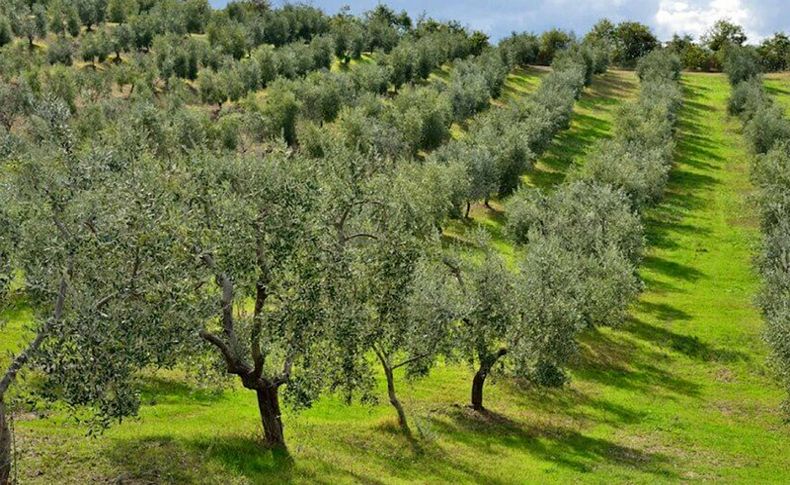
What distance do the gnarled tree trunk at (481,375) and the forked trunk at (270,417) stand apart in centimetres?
1432

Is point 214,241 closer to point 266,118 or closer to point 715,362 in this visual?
point 715,362

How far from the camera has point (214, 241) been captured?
25.8m

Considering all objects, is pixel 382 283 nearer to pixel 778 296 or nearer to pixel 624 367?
pixel 624 367

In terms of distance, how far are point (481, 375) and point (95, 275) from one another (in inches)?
1028

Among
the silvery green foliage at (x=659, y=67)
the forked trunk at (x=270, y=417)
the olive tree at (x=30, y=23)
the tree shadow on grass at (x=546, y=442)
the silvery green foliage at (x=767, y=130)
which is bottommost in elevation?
the tree shadow on grass at (x=546, y=442)

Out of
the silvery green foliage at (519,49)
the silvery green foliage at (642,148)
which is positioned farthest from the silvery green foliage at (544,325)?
the silvery green foliage at (519,49)

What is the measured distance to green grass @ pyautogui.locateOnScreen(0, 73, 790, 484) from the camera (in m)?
28.1

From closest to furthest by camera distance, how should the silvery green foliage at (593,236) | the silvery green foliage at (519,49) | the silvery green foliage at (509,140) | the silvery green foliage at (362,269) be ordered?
the silvery green foliage at (362,269) < the silvery green foliage at (593,236) < the silvery green foliage at (509,140) < the silvery green foliage at (519,49)

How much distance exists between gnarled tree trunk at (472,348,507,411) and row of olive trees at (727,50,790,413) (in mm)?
16408

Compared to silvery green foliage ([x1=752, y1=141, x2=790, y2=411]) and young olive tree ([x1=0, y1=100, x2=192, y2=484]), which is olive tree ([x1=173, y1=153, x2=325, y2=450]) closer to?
young olive tree ([x1=0, y1=100, x2=192, y2=484])

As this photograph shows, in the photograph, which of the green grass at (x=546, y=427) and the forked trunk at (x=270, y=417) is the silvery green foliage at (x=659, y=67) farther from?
the forked trunk at (x=270, y=417)

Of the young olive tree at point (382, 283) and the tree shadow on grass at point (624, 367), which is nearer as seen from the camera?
the young olive tree at point (382, 283)

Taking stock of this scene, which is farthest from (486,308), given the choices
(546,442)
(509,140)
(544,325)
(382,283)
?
(509,140)

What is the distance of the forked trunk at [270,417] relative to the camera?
2970 cm
